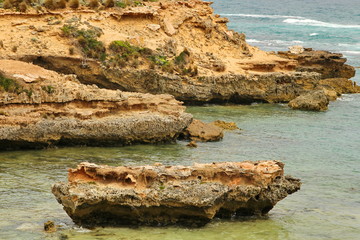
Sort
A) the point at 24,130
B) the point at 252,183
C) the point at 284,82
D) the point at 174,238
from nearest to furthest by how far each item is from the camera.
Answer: the point at 174,238 < the point at 252,183 < the point at 24,130 < the point at 284,82

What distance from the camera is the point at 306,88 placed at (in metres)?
41.9

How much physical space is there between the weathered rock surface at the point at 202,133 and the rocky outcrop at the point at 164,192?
11.6m

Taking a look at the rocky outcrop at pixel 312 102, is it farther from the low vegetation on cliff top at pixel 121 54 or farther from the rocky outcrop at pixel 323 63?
the rocky outcrop at pixel 323 63

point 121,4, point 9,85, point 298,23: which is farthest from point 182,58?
point 298,23

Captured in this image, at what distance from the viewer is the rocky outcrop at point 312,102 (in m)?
38.8

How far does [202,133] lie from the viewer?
29.8 m

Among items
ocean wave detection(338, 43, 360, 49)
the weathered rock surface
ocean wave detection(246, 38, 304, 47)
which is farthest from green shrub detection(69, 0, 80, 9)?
ocean wave detection(338, 43, 360, 49)

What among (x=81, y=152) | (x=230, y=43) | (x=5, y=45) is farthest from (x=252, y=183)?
(x=230, y=43)

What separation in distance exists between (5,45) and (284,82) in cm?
1617

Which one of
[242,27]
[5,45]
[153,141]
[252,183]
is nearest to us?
[252,183]

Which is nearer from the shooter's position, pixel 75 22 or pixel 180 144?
pixel 180 144

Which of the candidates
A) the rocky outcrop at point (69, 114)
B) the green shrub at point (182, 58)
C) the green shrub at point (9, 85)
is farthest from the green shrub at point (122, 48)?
the green shrub at point (9, 85)

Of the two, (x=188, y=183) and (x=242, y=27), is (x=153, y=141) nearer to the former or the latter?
(x=188, y=183)

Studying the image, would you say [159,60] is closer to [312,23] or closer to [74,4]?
[74,4]
